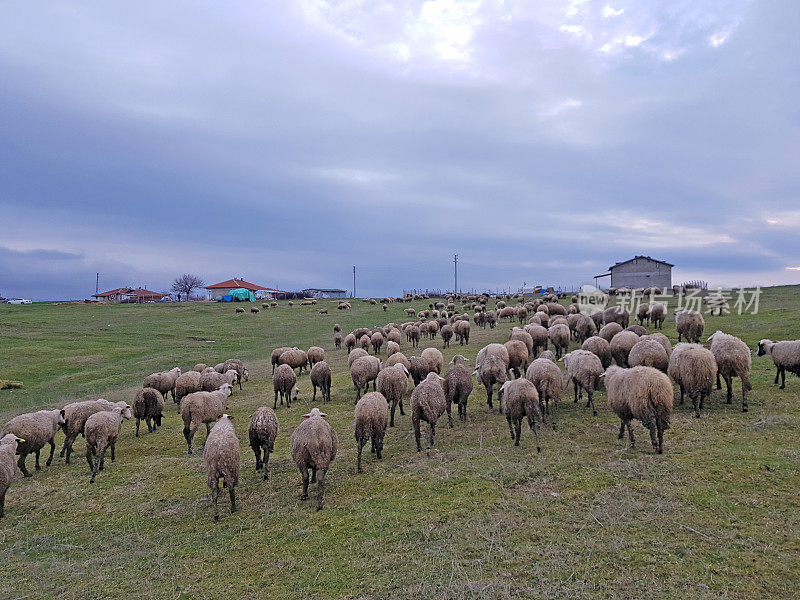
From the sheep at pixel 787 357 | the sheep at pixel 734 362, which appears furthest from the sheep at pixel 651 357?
the sheep at pixel 787 357

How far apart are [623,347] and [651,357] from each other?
10.2 ft

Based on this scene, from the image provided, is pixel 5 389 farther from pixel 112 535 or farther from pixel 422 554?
pixel 422 554

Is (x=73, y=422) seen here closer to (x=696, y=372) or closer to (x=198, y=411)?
(x=198, y=411)

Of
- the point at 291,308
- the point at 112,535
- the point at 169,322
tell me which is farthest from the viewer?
the point at 291,308

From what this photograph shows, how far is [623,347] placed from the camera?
1783cm

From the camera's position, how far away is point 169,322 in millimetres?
58062

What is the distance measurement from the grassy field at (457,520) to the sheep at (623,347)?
3.70 m

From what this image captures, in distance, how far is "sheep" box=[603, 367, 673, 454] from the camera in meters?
10.2

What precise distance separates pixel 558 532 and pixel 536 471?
2425 mm

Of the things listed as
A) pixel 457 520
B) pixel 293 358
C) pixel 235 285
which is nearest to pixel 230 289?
pixel 235 285

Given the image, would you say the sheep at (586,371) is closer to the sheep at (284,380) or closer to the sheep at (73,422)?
the sheep at (284,380)

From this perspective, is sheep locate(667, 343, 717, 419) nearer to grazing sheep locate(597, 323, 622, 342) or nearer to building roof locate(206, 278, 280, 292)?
grazing sheep locate(597, 323, 622, 342)

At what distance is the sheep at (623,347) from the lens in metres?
17.8

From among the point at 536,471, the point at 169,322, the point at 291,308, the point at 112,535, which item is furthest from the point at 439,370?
the point at 291,308
